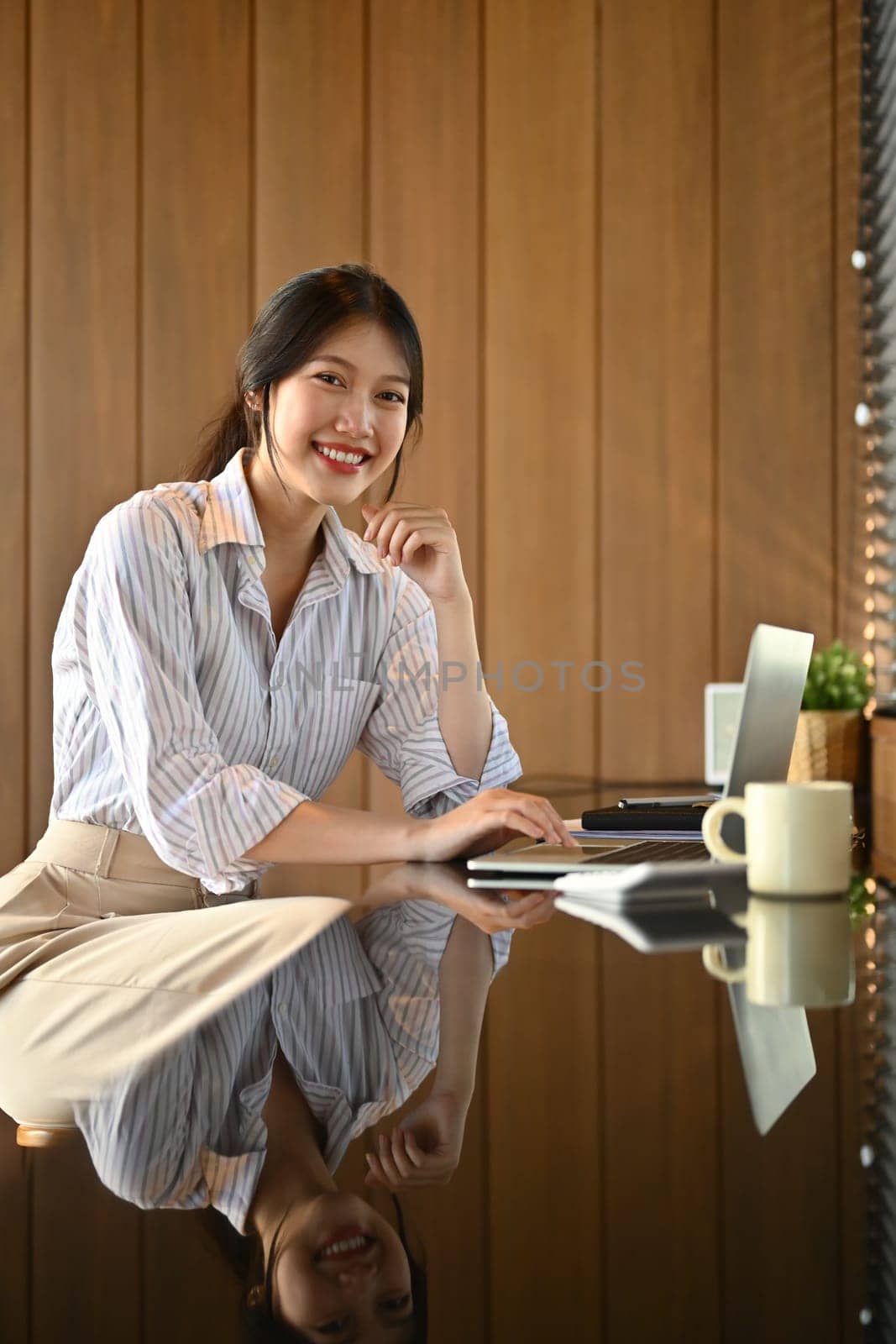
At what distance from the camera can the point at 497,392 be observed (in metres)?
2.98

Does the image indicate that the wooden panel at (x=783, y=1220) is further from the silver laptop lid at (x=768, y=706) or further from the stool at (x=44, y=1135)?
the silver laptop lid at (x=768, y=706)

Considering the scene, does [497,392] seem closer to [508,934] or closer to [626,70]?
[626,70]

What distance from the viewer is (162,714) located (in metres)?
1.34

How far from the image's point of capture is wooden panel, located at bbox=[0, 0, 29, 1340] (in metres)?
3.01

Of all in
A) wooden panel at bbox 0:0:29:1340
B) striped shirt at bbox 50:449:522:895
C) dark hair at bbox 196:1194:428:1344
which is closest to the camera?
dark hair at bbox 196:1194:428:1344

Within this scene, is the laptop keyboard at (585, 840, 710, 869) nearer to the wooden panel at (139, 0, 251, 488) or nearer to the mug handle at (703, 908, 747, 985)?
the mug handle at (703, 908, 747, 985)

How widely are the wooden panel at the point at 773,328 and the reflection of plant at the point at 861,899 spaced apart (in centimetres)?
176

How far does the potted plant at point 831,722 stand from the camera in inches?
97.6

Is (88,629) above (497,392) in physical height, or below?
below

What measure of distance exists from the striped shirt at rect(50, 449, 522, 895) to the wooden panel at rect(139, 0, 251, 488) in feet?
4.23

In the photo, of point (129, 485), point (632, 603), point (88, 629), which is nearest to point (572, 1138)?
point (88, 629)


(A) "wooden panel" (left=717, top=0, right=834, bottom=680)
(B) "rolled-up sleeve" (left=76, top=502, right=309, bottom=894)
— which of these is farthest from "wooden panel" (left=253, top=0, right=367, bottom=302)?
(B) "rolled-up sleeve" (left=76, top=502, right=309, bottom=894)

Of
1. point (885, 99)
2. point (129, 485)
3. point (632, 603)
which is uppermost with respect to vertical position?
point (885, 99)

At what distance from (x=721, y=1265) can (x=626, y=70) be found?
119 inches
